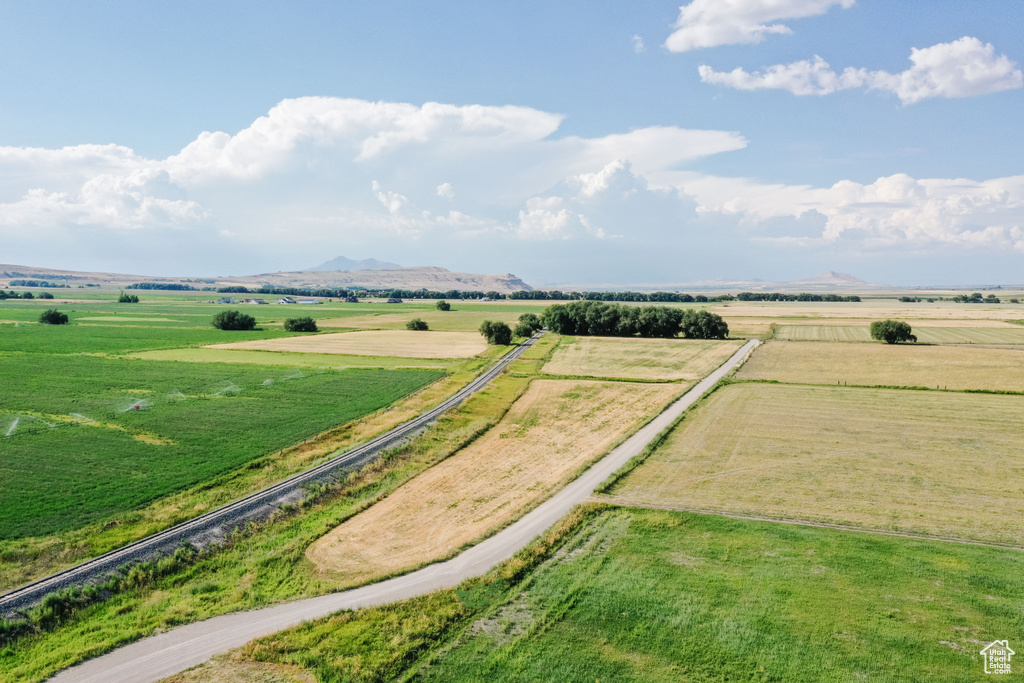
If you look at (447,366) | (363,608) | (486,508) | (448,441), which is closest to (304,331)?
(447,366)

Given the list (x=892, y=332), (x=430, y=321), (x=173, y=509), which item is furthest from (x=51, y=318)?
(x=892, y=332)

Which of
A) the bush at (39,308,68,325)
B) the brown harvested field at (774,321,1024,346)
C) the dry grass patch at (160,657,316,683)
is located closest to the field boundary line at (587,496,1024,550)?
the dry grass patch at (160,657,316,683)

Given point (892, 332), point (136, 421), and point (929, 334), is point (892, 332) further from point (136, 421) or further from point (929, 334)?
point (136, 421)

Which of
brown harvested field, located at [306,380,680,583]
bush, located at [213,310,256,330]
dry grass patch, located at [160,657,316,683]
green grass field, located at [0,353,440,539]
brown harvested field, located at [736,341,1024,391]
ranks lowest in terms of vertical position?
dry grass patch, located at [160,657,316,683]

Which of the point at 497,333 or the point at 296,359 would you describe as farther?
the point at 497,333

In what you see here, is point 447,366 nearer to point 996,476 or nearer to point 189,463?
point 189,463

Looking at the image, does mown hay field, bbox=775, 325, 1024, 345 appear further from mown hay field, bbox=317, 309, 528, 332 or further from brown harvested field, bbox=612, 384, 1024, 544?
mown hay field, bbox=317, 309, 528, 332

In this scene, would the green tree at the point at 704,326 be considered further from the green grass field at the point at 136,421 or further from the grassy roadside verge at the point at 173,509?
the grassy roadside verge at the point at 173,509
